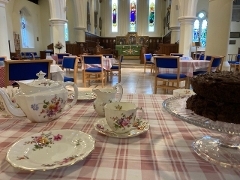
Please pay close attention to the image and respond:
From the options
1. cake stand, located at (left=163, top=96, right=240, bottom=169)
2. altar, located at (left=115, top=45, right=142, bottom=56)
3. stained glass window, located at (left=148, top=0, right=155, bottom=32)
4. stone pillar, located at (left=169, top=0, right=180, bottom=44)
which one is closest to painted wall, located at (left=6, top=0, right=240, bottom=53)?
stained glass window, located at (left=148, top=0, right=155, bottom=32)

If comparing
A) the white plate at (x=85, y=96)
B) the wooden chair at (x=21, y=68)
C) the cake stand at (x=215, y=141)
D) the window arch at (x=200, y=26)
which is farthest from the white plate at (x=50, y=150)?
the window arch at (x=200, y=26)

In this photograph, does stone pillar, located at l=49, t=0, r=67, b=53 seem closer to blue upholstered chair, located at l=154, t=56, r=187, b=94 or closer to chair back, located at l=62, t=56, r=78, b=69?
chair back, located at l=62, t=56, r=78, b=69

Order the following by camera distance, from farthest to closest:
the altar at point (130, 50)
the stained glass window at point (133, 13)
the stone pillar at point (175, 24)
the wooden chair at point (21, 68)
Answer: the stained glass window at point (133, 13), the altar at point (130, 50), the stone pillar at point (175, 24), the wooden chair at point (21, 68)

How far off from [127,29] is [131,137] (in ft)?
50.6

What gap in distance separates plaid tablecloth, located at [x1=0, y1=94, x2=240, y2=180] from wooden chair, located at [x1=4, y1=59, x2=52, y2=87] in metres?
1.61

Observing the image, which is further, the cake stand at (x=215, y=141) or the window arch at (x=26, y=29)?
the window arch at (x=26, y=29)

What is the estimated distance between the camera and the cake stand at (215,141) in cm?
52

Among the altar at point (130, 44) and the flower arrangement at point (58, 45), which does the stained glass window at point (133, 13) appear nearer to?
the altar at point (130, 44)

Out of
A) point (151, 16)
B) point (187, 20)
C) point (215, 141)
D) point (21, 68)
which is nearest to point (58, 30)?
point (187, 20)

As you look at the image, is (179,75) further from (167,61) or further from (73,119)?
(73,119)

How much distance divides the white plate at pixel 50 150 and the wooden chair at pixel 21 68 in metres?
1.94

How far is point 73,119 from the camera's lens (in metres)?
0.86

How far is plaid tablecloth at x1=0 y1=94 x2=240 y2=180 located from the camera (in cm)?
47

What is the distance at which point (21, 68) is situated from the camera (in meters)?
2.34
